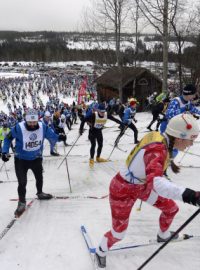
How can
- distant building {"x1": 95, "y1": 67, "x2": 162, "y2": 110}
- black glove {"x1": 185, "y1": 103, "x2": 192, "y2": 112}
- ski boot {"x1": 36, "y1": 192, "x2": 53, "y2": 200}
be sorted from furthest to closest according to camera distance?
distant building {"x1": 95, "y1": 67, "x2": 162, "y2": 110}, black glove {"x1": 185, "y1": 103, "x2": 192, "y2": 112}, ski boot {"x1": 36, "y1": 192, "x2": 53, "y2": 200}

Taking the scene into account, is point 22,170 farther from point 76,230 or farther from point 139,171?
point 139,171

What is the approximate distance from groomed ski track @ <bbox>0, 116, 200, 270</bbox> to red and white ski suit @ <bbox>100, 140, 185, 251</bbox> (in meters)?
0.44

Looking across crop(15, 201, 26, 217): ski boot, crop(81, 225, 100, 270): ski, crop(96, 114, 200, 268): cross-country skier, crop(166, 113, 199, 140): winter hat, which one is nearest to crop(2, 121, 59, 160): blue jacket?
crop(15, 201, 26, 217): ski boot

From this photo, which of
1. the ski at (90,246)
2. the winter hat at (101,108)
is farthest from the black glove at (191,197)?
the winter hat at (101,108)

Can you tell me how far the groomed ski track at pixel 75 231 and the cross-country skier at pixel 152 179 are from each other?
414 mm

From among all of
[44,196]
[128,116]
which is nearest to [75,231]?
[44,196]

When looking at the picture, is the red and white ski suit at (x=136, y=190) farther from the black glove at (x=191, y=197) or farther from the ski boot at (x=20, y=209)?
the ski boot at (x=20, y=209)

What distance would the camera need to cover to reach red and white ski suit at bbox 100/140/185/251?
108 inches

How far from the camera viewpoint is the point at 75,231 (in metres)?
4.56

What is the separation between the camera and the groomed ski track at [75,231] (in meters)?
3.78

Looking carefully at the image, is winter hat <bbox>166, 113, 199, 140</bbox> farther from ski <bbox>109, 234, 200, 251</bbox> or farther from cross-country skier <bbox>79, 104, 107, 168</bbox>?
cross-country skier <bbox>79, 104, 107, 168</bbox>

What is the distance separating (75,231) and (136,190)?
1.62 meters

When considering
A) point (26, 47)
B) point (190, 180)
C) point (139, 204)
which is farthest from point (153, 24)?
point (26, 47)

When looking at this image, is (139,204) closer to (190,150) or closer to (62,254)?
(62,254)
